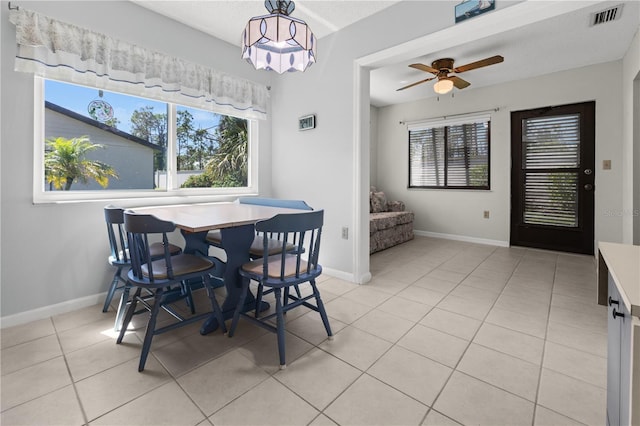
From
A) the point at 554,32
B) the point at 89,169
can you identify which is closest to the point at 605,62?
the point at 554,32

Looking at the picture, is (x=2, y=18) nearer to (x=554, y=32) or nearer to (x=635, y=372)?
(x=635, y=372)

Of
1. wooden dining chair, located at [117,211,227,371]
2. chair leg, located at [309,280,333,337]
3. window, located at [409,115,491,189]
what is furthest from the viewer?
window, located at [409,115,491,189]

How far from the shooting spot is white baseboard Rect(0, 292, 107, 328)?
2.05 m

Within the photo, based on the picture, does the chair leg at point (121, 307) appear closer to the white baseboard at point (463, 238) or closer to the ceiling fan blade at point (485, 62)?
the ceiling fan blade at point (485, 62)

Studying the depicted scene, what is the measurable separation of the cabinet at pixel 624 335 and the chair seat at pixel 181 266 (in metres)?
1.80

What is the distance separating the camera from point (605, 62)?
3691 millimetres

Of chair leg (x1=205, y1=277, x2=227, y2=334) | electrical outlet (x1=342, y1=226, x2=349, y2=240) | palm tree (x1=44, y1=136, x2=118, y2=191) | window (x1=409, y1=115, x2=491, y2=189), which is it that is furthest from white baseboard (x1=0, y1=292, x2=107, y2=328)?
window (x1=409, y1=115, x2=491, y2=189)

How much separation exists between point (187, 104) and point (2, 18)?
1.29m

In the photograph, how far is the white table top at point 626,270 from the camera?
654 mm

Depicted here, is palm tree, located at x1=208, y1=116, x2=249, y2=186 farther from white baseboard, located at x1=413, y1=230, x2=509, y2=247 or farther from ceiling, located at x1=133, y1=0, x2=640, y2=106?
white baseboard, located at x1=413, y1=230, x2=509, y2=247

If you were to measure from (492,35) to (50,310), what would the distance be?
12.5ft

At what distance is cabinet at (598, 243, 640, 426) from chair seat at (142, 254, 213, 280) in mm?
A: 1799

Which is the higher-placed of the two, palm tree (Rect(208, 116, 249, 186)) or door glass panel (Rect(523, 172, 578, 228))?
palm tree (Rect(208, 116, 249, 186))

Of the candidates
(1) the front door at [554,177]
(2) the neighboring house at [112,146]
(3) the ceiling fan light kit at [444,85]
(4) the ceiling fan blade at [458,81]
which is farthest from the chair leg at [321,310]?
(1) the front door at [554,177]
